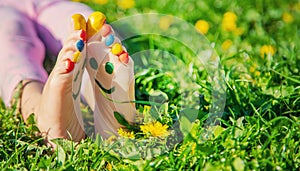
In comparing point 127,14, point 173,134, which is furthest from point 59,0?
point 173,134

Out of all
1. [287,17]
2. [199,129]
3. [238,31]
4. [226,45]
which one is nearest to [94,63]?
[199,129]

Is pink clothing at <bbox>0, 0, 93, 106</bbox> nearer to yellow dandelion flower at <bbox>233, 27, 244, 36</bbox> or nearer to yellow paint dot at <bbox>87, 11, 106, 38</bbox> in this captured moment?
yellow paint dot at <bbox>87, 11, 106, 38</bbox>

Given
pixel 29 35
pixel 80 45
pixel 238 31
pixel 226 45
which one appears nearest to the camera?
pixel 80 45

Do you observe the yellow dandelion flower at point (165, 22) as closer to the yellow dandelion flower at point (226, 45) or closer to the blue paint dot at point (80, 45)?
the yellow dandelion flower at point (226, 45)

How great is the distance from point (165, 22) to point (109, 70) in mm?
1160

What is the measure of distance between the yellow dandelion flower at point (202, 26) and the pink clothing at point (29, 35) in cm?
65

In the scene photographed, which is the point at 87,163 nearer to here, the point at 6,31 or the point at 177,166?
the point at 177,166

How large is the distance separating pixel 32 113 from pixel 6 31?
1.36ft

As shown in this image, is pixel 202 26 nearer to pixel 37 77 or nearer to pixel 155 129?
pixel 37 77

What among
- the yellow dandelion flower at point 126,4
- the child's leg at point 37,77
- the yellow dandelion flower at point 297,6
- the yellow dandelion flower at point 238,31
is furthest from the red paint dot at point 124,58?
the yellow dandelion flower at point 297,6

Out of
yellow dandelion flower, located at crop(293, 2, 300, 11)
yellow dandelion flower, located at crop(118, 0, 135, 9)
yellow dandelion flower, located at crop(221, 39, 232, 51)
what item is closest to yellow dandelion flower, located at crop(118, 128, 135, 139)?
yellow dandelion flower, located at crop(221, 39, 232, 51)

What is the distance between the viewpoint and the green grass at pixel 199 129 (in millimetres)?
1387

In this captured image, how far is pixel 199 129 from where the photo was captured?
4.99ft

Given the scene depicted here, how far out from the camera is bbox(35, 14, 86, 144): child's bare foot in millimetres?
1431
